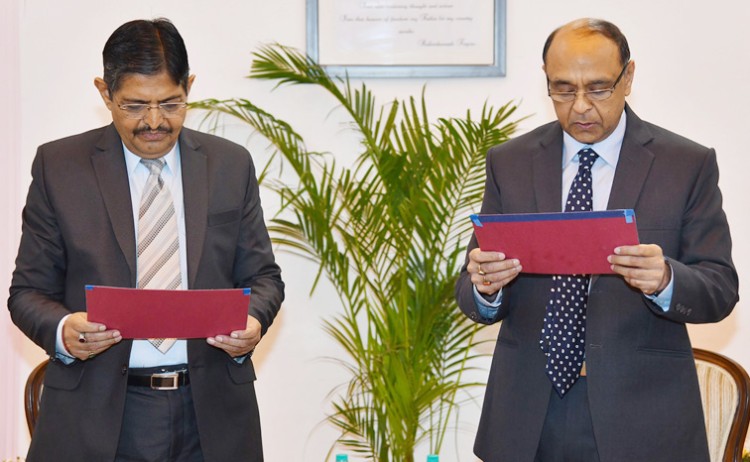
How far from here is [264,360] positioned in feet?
15.3

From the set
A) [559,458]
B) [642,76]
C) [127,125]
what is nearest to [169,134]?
[127,125]

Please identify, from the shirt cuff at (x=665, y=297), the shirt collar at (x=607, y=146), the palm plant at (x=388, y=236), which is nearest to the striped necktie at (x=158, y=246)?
the shirt collar at (x=607, y=146)

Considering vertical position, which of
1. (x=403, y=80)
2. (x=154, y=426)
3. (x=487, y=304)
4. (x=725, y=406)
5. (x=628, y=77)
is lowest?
(x=725, y=406)

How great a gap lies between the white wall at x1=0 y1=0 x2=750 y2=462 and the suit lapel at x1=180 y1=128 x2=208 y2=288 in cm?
174

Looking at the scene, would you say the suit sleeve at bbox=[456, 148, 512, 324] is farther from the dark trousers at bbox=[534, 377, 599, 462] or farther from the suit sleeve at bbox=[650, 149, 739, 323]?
the suit sleeve at bbox=[650, 149, 739, 323]

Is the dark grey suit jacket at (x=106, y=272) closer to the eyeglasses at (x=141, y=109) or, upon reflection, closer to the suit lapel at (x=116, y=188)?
the suit lapel at (x=116, y=188)

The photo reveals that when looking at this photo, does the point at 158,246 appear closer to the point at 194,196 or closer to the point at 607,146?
the point at 194,196

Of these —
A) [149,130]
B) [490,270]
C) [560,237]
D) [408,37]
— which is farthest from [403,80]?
[560,237]

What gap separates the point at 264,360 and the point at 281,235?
0.60 meters

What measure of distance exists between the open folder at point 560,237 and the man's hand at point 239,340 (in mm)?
676

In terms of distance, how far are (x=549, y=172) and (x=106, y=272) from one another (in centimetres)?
123

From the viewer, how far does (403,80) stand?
459cm

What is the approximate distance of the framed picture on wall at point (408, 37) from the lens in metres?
4.52

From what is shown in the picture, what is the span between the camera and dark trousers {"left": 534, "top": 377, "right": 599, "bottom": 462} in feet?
8.23
